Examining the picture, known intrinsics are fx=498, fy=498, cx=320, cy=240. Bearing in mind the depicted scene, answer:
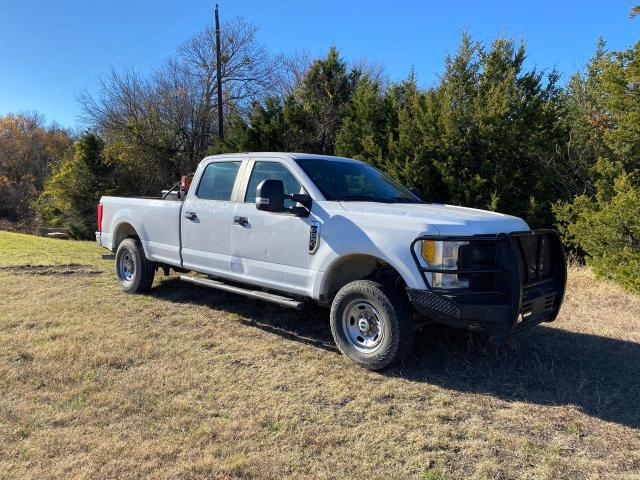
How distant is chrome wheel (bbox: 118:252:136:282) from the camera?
723cm

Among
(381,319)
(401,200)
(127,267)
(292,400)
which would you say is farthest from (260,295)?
(127,267)

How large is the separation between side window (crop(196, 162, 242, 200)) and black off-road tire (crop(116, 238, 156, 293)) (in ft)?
5.00

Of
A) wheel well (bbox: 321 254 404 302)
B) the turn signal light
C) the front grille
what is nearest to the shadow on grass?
wheel well (bbox: 321 254 404 302)

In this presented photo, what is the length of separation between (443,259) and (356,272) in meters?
1.13

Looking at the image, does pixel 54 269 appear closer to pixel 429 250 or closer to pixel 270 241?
pixel 270 241

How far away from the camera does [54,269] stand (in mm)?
8914

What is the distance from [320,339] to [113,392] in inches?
85.4

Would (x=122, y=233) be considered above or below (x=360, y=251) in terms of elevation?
below

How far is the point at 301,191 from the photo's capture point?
5078mm

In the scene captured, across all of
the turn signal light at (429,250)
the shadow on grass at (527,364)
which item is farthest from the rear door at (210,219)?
the turn signal light at (429,250)

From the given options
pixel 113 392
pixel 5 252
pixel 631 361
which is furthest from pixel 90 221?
pixel 631 361

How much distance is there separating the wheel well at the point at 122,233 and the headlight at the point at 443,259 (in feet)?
16.2

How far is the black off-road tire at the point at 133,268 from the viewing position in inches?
275

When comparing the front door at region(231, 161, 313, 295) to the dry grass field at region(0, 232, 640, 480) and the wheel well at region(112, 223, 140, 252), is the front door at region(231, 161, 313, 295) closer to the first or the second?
the dry grass field at region(0, 232, 640, 480)
